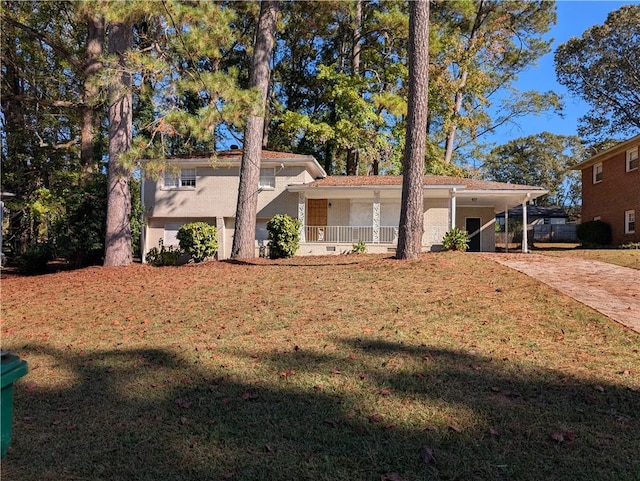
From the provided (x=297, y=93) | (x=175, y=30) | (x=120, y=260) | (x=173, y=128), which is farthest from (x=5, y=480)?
(x=297, y=93)

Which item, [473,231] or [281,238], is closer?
[281,238]

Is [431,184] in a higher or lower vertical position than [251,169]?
higher

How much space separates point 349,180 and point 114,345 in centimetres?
1544

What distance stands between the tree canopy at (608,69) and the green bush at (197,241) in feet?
94.4

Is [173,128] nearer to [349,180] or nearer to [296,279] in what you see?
[296,279]

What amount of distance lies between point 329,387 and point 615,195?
22.3m

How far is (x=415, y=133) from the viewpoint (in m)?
10.7

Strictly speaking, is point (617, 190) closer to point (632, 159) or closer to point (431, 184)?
point (632, 159)

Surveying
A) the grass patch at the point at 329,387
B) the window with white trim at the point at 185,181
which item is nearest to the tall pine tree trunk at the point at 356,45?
the window with white trim at the point at 185,181

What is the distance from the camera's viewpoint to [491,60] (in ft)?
86.0

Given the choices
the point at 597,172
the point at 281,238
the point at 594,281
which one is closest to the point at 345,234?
the point at 281,238

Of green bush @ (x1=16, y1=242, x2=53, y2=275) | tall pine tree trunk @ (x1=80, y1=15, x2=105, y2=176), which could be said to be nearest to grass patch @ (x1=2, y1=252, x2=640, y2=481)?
green bush @ (x1=16, y1=242, x2=53, y2=275)

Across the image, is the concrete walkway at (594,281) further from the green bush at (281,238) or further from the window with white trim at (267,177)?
the window with white trim at (267,177)

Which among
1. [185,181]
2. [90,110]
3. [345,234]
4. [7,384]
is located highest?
[90,110]
